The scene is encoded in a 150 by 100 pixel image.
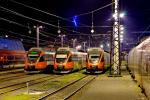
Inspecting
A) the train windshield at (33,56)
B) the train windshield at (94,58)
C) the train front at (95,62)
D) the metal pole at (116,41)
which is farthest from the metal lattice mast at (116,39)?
the train windshield at (33,56)

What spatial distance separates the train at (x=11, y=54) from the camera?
50469 millimetres

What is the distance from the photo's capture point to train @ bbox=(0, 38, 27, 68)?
1987 inches

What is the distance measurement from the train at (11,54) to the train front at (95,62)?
13.6 meters

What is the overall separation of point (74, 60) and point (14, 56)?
43.2ft

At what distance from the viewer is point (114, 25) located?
35719mm

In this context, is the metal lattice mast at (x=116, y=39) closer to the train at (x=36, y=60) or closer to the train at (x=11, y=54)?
the train at (x=36, y=60)

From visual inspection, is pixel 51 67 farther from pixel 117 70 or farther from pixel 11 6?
pixel 117 70

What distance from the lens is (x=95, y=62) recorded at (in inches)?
1662

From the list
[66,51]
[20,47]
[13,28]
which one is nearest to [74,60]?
[66,51]

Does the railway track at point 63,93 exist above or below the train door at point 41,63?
below

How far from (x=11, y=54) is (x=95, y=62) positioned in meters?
16.7

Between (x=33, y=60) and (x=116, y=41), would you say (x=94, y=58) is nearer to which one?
(x=116, y=41)

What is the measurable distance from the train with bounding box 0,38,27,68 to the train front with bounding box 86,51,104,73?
44.6 feet

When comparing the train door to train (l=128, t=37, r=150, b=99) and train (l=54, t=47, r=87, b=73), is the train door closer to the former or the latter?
train (l=54, t=47, r=87, b=73)
